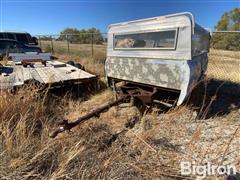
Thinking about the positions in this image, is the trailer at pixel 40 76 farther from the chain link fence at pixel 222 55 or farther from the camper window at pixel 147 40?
the chain link fence at pixel 222 55

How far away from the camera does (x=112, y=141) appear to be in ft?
11.4

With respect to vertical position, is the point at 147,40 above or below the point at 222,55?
above

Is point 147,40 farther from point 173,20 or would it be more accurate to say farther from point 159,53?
point 173,20

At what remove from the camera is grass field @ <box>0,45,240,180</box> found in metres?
2.34

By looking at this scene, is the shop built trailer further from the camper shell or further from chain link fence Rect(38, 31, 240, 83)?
chain link fence Rect(38, 31, 240, 83)

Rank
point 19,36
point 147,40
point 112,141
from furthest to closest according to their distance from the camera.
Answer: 1. point 19,36
2. point 147,40
3. point 112,141

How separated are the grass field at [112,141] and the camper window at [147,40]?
1268 mm

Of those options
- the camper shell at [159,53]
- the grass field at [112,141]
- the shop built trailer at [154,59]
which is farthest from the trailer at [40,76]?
the camper shell at [159,53]

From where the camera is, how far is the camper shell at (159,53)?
12.1ft

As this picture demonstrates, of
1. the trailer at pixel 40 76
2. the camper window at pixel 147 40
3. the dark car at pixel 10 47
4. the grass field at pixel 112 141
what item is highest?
the camper window at pixel 147 40

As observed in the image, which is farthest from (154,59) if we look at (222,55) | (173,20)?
(222,55)

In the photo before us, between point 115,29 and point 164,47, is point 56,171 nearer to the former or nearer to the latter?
point 164,47

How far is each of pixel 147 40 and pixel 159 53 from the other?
1.49ft

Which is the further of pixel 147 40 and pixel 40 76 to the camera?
pixel 40 76
